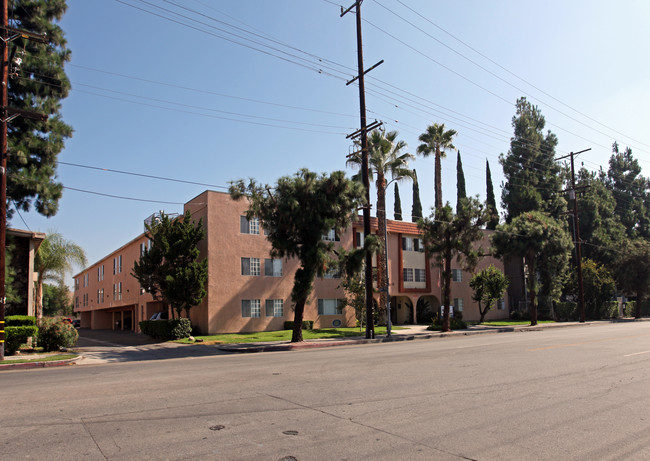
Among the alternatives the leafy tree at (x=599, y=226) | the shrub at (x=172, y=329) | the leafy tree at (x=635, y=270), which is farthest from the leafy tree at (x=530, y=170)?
the shrub at (x=172, y=329)

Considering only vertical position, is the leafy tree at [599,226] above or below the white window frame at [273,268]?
above

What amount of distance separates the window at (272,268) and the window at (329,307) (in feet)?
13.0

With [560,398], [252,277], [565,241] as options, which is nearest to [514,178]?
[565,241]

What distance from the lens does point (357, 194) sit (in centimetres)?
2378

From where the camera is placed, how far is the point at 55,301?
93.2 meters

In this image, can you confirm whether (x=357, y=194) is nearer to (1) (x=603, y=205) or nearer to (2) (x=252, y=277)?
(2) (x=252, y=277)

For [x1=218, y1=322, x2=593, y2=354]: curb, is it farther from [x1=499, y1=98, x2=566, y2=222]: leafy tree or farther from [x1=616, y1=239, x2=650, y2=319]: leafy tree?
[x1=499, y1=98, x2=566, y2=222]: leafy tree

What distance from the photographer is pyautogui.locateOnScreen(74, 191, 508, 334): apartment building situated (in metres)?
30.3

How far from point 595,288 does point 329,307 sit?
28142 mm

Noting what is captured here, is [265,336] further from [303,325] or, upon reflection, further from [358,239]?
[358,239]

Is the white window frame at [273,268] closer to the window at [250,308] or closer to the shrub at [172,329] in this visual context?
the window at [250,308]

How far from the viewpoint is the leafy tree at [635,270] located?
47094 mm

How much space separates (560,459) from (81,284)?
65.9 m

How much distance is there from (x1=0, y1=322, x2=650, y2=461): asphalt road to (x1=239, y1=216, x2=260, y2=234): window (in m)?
19.7
